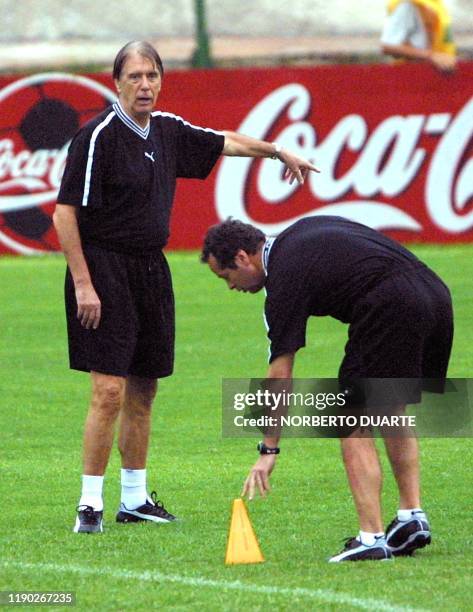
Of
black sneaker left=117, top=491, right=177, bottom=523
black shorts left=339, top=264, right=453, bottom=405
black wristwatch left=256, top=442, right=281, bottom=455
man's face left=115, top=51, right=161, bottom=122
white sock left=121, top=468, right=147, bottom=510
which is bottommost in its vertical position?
black sneaker left=117, top=491, right=177, bottom=523

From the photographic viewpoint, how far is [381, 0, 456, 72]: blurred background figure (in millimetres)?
18969

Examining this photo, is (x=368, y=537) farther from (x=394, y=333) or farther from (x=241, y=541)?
(x=394, y=333)

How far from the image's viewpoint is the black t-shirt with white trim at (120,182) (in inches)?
319

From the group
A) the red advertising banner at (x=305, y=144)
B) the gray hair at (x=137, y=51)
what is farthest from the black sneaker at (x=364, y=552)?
the red advertising banner at (x=305, y=144)

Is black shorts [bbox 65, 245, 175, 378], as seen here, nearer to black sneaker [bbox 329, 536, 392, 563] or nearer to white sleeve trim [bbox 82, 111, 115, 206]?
white sleeve trim [bbox 82, 111, 115, 206]

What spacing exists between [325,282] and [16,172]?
13.2 metres

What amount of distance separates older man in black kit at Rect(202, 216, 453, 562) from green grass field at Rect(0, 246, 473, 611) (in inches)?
11.8

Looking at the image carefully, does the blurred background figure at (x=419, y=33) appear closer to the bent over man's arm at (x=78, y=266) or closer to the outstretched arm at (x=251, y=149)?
the outstretched arm at (x=251, y=149)

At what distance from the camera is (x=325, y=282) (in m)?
7.18

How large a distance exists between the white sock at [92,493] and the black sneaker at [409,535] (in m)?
1.44

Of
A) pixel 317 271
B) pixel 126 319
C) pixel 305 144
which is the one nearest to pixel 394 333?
pixel 317 271

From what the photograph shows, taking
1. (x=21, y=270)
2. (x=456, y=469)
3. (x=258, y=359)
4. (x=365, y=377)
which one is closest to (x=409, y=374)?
(x=365, y=377)

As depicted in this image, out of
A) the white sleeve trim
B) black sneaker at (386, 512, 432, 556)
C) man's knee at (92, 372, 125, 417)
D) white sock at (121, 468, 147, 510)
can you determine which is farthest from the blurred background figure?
black sneaker at (386, 512, 432, 556)

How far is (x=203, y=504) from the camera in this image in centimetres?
872
